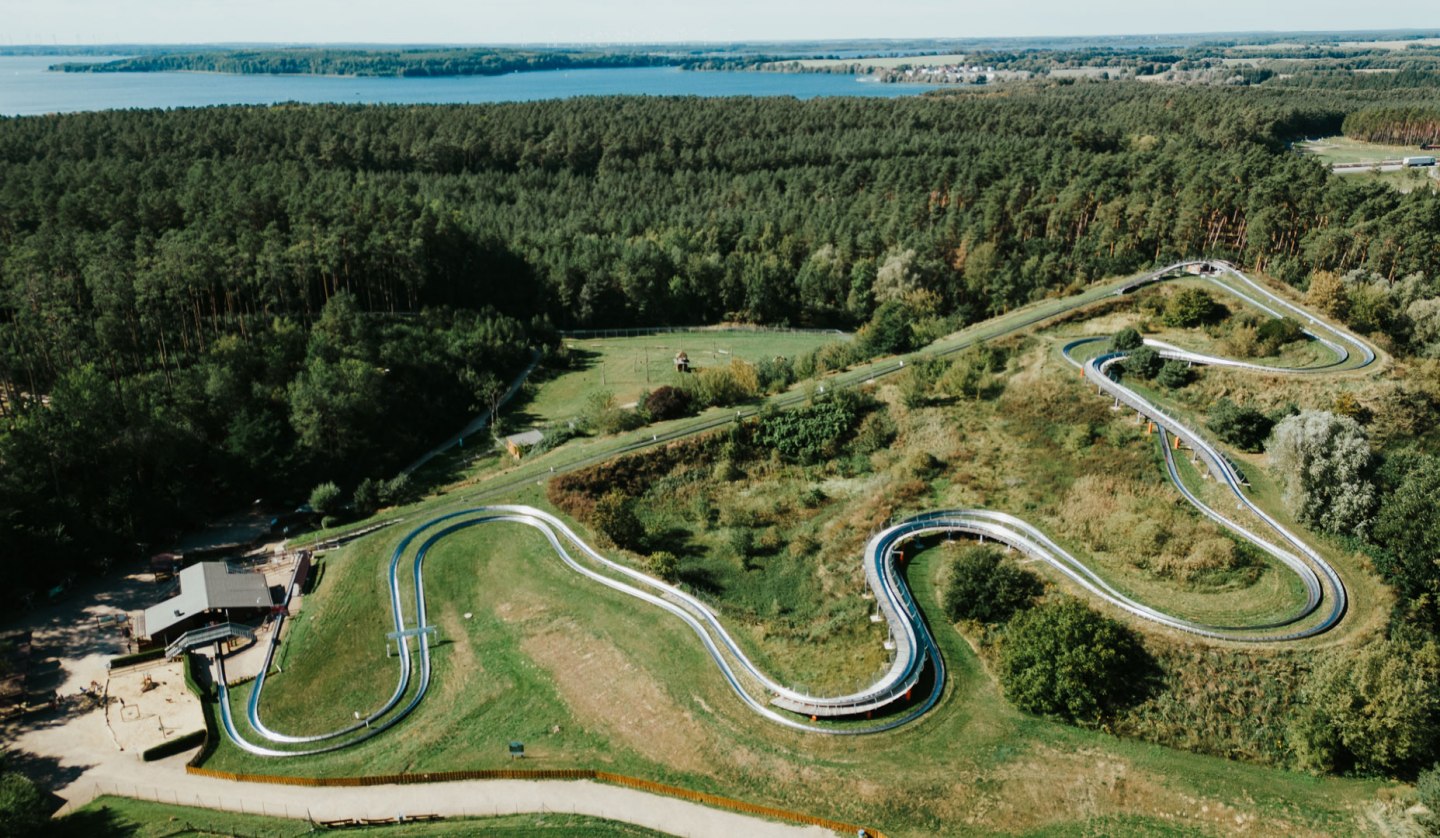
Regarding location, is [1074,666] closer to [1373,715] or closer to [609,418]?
[1373,715]

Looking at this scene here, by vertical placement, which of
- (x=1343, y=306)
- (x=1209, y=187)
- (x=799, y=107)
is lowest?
(x=1343, y=306)

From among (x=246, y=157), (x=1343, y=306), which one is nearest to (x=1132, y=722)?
(x=1343, y=306)

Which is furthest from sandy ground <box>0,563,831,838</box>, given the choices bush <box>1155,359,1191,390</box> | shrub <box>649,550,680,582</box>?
bush <box>1155,359,1191,390</box>

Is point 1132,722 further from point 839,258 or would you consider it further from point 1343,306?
point 839,258

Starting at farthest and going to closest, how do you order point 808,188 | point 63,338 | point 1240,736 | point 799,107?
point 799,107 < point 808,188 < point 63,338 < point 1240,736

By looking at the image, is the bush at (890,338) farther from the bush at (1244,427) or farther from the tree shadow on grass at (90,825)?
the tree shadow on grass at (90,825)

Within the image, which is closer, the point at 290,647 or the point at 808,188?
the point at 290,647
